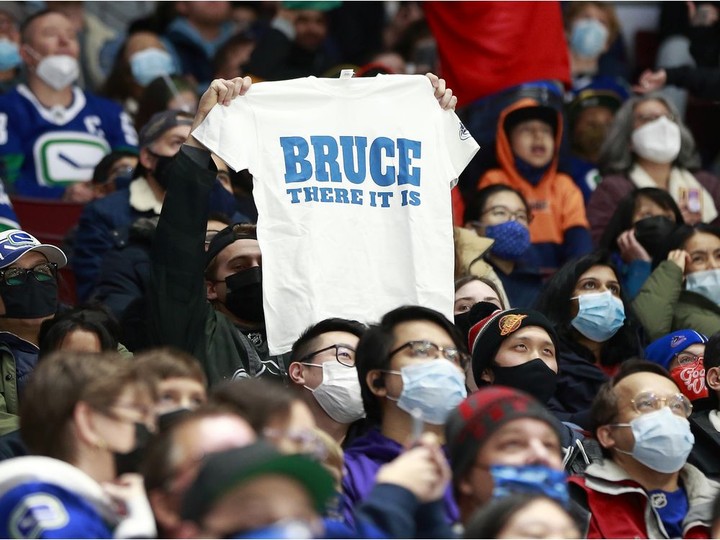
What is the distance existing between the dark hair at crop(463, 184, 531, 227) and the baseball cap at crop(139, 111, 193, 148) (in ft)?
5.59

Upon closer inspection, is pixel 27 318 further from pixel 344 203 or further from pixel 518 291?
pixel 518 291

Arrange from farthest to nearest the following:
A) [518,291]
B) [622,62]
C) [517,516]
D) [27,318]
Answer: [622,62] → [518,291] → [27,318] → [517,516]

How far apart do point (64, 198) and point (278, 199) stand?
122 inches

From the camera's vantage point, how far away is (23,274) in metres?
6.97

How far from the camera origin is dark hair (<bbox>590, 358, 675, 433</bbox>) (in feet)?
21.2

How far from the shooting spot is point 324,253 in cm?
690

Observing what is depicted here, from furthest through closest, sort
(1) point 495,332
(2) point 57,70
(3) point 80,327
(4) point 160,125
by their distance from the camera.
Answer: (2) point 57,70
(4) point 160,125
(1) point 495,332
(3) point 80,327

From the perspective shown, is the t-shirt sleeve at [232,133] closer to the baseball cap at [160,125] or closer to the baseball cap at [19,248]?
the baseball cap at [19,248]

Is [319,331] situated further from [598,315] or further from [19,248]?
[598,315]

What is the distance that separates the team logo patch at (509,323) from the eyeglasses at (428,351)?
1109 millimetres

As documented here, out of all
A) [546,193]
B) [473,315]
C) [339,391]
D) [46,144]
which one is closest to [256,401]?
[339,391]

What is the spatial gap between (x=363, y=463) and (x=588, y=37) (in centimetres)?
698

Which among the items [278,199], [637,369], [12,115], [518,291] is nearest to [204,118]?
[278,199]

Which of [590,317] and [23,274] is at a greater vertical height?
[23,274]
